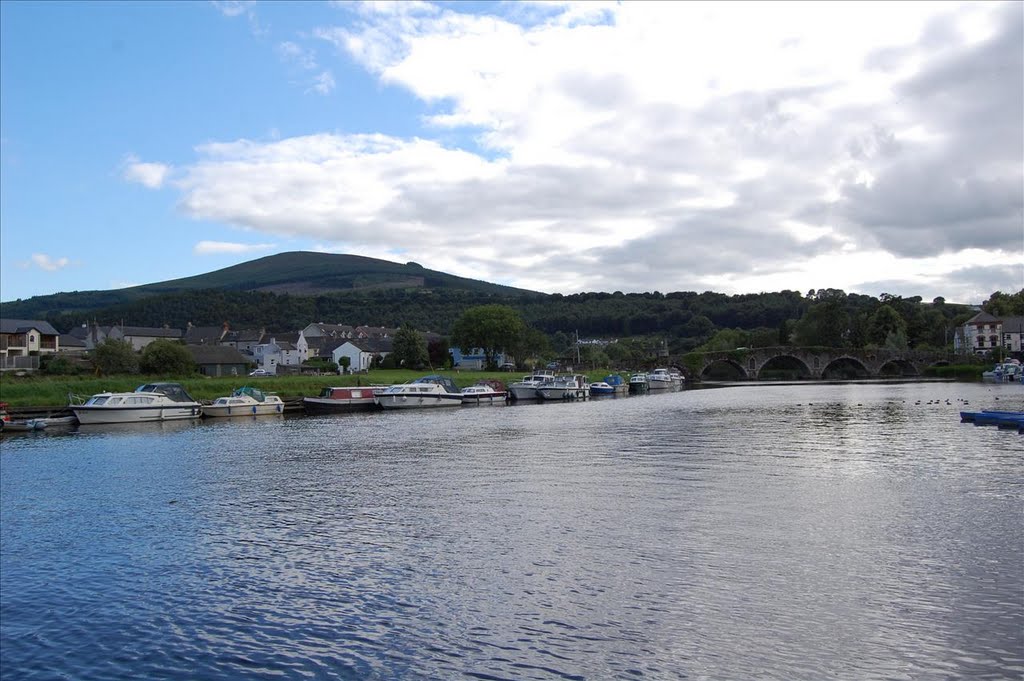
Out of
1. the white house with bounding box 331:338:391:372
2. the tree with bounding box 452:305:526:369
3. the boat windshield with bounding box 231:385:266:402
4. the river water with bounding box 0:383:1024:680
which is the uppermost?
the tree with bounding box 452:305:526:369

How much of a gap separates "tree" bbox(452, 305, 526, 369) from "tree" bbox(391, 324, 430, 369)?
10.1 meters

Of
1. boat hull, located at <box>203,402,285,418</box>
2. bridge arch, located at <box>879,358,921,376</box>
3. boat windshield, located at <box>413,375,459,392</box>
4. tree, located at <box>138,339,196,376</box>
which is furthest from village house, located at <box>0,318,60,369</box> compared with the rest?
bridge arch, located at <box>879,358,921,376</box>

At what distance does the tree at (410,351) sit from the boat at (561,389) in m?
30.8

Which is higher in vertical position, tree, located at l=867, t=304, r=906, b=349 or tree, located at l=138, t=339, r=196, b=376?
tree, located at l=867, t=304, r=906, b=349

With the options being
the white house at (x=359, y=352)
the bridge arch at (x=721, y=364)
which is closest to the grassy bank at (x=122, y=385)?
the white house at (x=359, y=352)

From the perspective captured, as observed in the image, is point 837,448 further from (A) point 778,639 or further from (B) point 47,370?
(B) point 47,370

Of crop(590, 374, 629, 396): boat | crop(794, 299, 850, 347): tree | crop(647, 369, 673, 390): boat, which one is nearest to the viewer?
crop(590, 374, 629, 396): boat

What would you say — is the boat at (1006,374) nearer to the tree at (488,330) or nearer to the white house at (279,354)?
the tree at (488,330)

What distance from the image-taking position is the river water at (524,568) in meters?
11.6

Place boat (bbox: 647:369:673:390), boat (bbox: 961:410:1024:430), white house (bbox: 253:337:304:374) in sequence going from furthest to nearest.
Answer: white house (bbox: 253:337:304:374), boat (bbox: 647:369:673:390), boat (bbox: 961:410:1024:430)

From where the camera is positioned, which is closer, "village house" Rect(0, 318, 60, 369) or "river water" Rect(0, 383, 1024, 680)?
"river water" Rect(0, 383, 1024, 680)

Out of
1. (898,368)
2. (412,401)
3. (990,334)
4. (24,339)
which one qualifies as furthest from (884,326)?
(24,339)

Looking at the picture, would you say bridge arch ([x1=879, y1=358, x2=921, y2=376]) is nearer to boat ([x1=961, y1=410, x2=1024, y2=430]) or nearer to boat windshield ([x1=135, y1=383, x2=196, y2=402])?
boat ([x1=961, y1=410, x2=1024, y2=430])

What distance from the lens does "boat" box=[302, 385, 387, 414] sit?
68.4 meters
